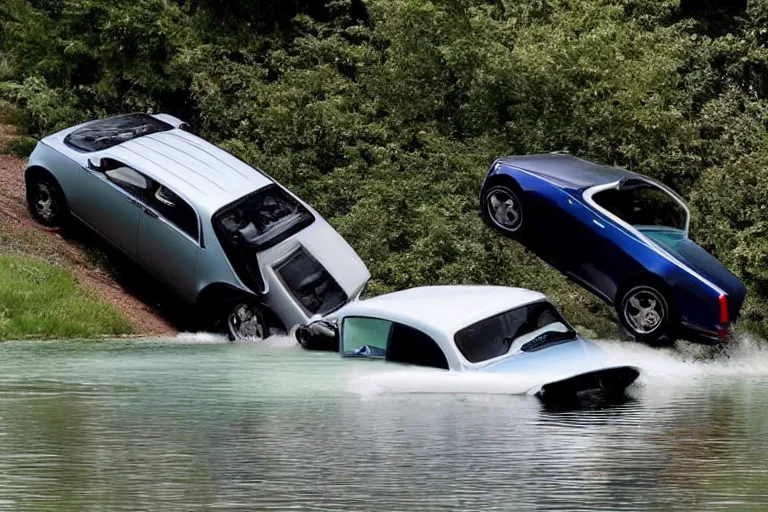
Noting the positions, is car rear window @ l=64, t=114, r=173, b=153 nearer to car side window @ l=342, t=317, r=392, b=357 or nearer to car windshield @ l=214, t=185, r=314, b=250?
car windshield @ l=214, t=185, r=314, b=250

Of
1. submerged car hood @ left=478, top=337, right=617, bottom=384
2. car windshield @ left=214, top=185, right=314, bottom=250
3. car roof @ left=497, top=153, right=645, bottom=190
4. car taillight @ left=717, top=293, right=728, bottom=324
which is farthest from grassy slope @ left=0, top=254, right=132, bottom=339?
car taillight @ left=717, top=293, right=728, bottom=324

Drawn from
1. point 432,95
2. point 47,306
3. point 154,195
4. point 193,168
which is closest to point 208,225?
point 154,195

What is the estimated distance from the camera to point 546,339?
11797 millimetres

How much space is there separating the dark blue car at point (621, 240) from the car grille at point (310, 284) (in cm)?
197

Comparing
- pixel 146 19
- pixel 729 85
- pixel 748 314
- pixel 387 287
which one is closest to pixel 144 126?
Answer: pixel 387 287

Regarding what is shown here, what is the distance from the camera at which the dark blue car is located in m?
13.7

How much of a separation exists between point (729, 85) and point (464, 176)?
515cm

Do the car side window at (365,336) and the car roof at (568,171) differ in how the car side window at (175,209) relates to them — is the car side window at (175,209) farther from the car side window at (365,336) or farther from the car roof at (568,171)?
the car side window at (365,336)

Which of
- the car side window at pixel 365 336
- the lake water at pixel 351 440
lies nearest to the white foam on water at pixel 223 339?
the lake water at pixel 351 440

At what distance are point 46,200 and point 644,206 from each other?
Result: 7.70 meters

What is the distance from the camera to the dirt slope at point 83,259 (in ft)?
54.7

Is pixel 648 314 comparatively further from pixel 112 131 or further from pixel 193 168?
pixel 112 131

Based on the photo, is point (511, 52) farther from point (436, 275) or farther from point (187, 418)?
point (187, 418)

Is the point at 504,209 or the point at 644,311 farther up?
the point at 504,209
